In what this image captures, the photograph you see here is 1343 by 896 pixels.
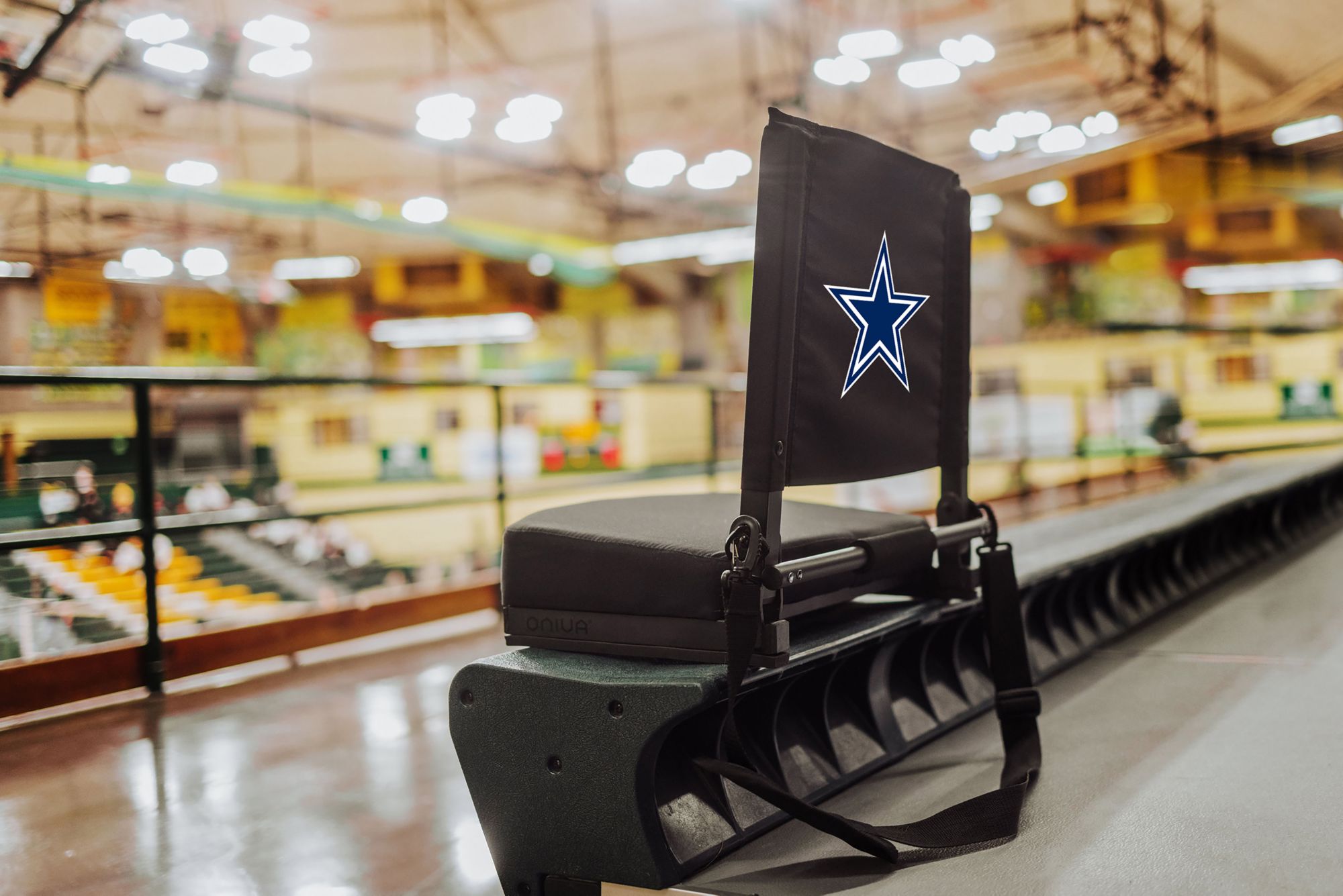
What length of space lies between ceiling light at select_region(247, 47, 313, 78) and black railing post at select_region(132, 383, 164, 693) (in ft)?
16.2

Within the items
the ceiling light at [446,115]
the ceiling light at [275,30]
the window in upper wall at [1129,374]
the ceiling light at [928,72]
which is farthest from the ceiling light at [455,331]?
the ceiling light at [275,30]

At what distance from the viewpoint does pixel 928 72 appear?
301 inches

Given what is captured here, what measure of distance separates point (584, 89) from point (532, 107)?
4.49 m

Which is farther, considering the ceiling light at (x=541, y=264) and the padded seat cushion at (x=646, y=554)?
the ceiling light at (x=541, y=264)

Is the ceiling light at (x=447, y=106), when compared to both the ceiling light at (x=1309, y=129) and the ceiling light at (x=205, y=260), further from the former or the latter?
the ceiling light at (x=1309, y=129)

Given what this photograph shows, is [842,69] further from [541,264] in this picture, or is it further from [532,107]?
[541,264]

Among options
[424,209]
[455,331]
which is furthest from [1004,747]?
[455,331]

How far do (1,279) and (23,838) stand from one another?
14545 millimetres

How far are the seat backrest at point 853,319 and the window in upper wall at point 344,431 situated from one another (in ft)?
46.9

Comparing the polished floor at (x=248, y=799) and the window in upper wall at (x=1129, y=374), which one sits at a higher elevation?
the window in upper wall at (x=1129, y=374)

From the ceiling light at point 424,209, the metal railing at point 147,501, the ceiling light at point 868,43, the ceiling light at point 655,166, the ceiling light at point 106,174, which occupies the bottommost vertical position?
the metal railing at point 147,501

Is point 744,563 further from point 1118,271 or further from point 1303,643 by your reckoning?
point 1118,271

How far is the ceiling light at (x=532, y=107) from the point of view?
838cm

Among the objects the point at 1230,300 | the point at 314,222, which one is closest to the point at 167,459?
the point at 314,222
